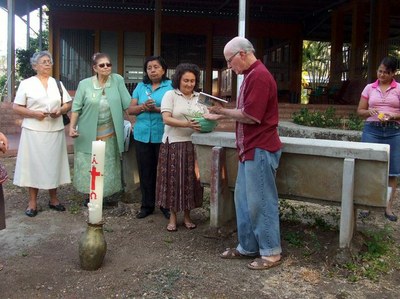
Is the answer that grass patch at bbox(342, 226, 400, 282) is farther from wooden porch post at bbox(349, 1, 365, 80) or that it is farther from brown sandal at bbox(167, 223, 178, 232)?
wooden porch post at bbox(349, 1, 365, 80)

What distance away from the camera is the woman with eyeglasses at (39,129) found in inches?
174

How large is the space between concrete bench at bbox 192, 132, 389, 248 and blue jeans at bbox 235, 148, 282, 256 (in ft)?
1.00

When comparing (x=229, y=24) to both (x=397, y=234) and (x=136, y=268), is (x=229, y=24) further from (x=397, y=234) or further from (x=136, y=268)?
(x=136, y=268)

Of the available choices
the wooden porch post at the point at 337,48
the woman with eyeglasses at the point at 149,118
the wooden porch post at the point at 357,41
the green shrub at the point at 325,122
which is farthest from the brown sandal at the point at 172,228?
the wooden porch post at the point at 337,48

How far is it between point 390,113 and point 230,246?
6.67ft

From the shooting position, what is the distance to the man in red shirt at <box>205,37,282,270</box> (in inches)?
119

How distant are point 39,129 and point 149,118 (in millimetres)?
1137

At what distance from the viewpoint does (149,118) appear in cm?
432

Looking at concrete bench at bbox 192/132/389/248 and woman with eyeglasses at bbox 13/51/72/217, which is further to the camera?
woman with eyeglasses at bbox 13/51/72/217

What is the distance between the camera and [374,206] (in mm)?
3246

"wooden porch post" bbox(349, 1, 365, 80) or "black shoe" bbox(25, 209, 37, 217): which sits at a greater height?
"wooden porch post" bbox(349, 1, 365, 80)

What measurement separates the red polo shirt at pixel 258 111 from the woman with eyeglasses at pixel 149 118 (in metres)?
1.26

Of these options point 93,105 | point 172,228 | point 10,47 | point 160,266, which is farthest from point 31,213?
point 10,47

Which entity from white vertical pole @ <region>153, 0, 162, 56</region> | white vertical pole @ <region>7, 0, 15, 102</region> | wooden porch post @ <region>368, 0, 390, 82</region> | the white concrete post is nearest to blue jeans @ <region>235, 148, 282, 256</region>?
the white concrete post
